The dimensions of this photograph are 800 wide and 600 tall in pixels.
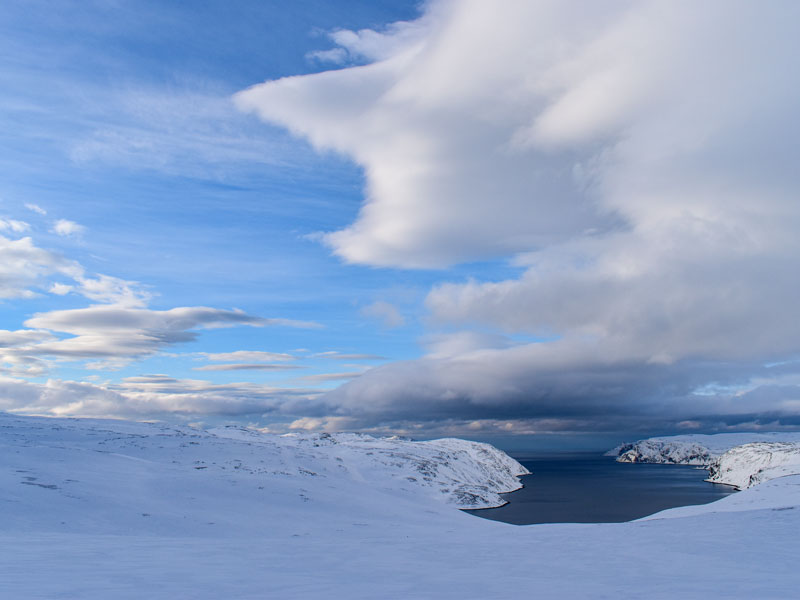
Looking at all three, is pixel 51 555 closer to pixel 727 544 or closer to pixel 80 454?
pixel 727 544

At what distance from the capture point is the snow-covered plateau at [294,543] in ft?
52.9

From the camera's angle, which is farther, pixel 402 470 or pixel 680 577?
pixel 402 470

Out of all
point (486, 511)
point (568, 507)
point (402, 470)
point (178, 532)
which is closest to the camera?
point (178, 532)

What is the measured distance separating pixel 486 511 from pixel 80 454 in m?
101

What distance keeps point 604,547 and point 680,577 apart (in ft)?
26.0

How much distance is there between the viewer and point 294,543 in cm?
2700

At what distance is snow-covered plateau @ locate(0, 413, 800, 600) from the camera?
16.1 meters

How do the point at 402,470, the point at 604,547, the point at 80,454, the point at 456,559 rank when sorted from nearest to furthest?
the point at 456,559
the point at 604,547
the point at 80,454
the point at 402,470

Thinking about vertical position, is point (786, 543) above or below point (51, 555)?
below

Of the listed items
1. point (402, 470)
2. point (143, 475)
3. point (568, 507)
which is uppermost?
point (143, 475)

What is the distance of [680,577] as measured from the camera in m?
19.0

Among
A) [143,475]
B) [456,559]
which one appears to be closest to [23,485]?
[143,475]

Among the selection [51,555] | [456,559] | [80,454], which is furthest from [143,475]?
[456,559]

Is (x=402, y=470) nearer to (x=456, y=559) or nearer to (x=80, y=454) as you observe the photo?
(x=80, y=454)
